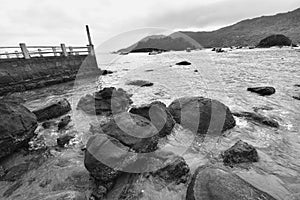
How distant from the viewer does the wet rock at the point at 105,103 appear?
892 cm

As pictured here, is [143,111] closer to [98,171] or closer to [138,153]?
[138,153]

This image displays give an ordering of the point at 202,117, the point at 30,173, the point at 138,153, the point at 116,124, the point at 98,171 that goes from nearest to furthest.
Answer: the point at 98,171 → the point at 138,153 → the point at 30,173 → the point at 116,124 → the point at 202,117

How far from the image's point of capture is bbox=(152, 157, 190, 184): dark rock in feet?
13.1

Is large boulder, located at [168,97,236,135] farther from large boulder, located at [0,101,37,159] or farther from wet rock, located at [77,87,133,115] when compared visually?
large boulder, located at [0,101,37,159]

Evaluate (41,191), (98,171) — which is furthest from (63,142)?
(98,171)

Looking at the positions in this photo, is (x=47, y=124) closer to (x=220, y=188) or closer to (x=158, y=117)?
(x=158, y=117)

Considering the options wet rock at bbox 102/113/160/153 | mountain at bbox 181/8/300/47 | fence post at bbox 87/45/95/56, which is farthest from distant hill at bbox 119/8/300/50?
wet rock at bbox 102/113/160/153

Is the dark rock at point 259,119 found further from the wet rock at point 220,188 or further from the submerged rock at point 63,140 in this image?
the submerged rock at point 63,140

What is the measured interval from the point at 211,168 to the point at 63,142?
5093mm

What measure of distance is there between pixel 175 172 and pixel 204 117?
2944 mm

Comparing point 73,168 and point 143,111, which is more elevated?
point 143,111

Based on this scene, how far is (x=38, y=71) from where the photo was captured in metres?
16.0

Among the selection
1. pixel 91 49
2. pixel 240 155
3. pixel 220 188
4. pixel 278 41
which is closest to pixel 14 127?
pixel 220 188

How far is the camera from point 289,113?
7438 millimetres
